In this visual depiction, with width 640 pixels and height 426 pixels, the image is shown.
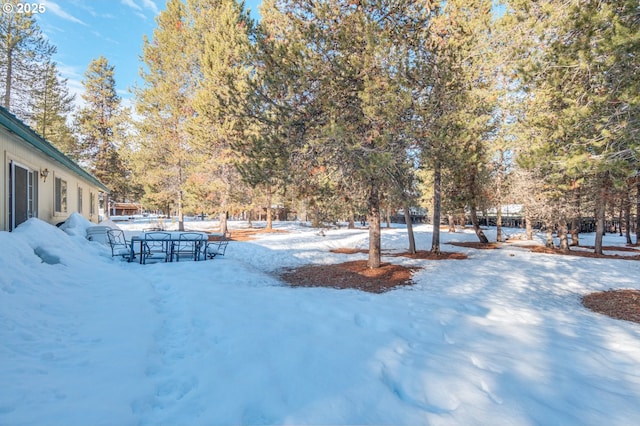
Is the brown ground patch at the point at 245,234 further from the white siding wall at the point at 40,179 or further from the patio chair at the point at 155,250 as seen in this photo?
the patio chair at the point at 155,250

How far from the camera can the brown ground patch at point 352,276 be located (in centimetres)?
721

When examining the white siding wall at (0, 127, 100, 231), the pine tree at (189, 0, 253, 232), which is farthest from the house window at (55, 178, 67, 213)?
the pine tree at (189, 0, 253, 232)

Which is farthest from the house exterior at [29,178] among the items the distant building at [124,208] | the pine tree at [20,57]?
the distant building at [124,208]

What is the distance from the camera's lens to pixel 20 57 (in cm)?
1958

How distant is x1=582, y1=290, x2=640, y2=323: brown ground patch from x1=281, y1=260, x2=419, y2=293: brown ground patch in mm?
3528

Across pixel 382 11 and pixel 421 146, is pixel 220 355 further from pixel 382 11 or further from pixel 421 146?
pixel 382 11

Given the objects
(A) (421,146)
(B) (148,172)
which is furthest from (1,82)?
(A) (421,146)

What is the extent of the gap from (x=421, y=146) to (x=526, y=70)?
2.72 m

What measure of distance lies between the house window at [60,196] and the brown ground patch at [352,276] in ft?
30.2

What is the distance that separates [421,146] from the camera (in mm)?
7379

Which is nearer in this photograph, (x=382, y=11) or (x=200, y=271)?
(x=382, y=11)

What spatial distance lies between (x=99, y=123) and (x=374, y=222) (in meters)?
29.1

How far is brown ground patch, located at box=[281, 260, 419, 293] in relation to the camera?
7.21 metres

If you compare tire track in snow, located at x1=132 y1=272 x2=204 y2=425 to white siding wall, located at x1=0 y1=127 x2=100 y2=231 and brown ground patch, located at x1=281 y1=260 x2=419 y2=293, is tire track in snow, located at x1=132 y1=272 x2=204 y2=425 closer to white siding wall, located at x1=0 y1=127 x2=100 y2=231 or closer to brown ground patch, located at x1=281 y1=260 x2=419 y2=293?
brown ground patch, located at x1=281 y1=260 x2=419 y2=293
